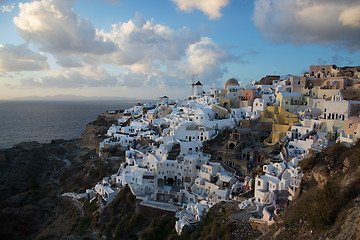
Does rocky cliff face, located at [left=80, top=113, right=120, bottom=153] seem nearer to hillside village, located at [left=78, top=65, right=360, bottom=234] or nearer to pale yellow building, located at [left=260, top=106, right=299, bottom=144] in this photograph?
hillside village, located at [left=78, top=65, right=360, bottom=234]

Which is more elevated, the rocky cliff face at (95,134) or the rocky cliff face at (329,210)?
the rocky cliff face at (329,210)

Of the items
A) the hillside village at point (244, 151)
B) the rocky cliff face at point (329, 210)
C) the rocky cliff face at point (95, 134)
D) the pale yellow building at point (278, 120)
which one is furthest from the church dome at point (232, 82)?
the rocky cliff face at point (329, 210)

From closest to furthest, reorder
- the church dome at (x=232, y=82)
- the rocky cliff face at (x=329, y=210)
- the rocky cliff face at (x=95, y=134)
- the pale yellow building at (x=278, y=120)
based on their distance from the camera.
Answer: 1. the rocky cliff face at (x=329, y=210)
2. the pale yellow building at (x=278, y=120)
3. the church dome at (x=232, y=82)
4. the rocky cliff face at (x=95, y=134)

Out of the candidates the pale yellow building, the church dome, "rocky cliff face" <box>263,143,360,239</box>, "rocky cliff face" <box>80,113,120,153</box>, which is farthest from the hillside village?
"rocky cliff face" <box>80,113,120,153</box>

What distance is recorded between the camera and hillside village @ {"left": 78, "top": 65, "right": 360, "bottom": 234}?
21.5 m

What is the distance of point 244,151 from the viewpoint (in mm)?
28844

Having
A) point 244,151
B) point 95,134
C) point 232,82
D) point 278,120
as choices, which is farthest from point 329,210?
point 95,134

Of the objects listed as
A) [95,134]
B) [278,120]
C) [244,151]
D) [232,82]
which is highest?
[232,82]

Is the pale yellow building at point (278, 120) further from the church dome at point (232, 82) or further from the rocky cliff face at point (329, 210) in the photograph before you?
the church dome at point (232, 82)

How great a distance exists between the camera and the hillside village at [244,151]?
21.5 meters

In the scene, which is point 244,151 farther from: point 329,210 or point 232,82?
point 232,82

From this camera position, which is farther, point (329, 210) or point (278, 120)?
point (278, 120)

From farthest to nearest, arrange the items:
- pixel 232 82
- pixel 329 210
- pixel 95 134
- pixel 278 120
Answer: pixel 95 134
pixel 232 82
pixel 278 120
pixel 329 210

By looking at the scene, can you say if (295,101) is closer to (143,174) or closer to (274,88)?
(274,88)
